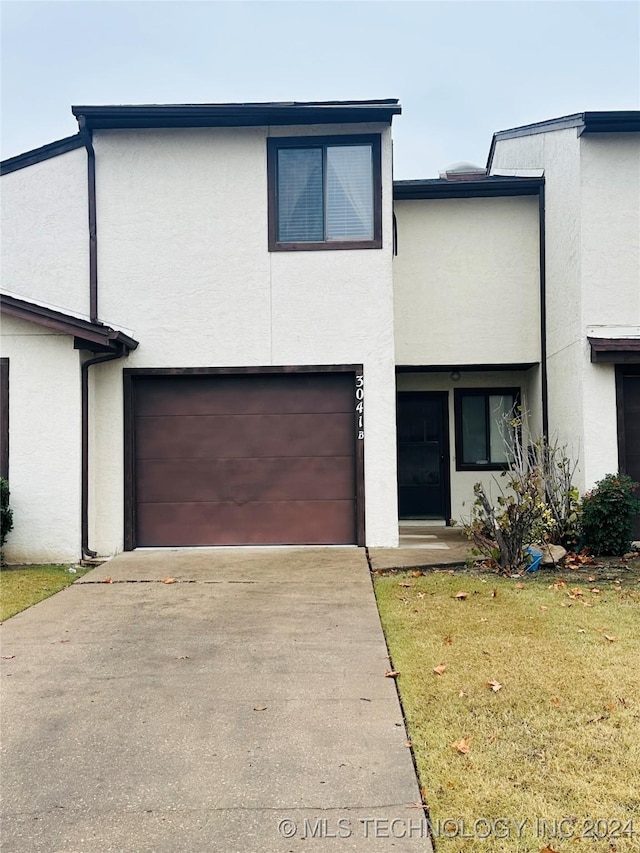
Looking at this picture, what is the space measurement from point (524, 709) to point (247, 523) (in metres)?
6.01

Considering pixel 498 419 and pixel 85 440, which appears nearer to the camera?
pixel 85 440

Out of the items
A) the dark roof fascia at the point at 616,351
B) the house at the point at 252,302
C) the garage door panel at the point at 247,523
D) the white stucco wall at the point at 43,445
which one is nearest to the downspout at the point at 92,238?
the house at the point at 252,302

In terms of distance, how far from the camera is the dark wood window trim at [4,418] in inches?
348

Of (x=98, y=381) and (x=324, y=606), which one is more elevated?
(x=98, y=381)

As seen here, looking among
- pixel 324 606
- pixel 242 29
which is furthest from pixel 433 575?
pixel 242 29

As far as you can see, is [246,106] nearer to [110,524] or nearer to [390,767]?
[110,524]

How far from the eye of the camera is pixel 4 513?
27.8ft

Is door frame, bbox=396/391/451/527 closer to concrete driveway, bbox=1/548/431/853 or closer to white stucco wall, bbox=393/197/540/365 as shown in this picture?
white stucco wall, bbox=393/197/540/365

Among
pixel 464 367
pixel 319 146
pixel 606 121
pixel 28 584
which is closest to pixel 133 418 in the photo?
pixel 28 584

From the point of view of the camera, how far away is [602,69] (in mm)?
19281

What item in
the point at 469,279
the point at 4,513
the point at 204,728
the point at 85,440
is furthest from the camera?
the point at 469,279

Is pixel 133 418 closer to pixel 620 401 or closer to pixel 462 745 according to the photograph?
pixel 620 401

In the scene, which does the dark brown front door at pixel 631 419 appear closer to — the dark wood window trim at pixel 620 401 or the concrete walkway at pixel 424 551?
the dark wood window trim at pixel 620 401

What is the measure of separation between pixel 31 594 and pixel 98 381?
10.8ft
